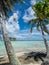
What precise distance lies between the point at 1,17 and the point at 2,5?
4.23ft

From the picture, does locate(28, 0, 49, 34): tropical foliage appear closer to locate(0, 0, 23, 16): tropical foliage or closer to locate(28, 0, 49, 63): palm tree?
Answer: locate(28, 0, 49, 63): palm tree

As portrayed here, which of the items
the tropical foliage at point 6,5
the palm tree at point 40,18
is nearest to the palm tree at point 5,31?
the tropical foliage at point 6,5

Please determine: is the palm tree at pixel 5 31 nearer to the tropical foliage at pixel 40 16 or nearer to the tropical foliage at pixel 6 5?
the tropical foliage at pixel 6 5

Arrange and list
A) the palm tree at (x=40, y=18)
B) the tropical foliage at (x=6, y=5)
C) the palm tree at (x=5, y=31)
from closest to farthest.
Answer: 1. the palm tree at (x=5, y=31)
2. the tropical foliage at (x=6, y=5)
3. the palm tree at (x=40, y=18)

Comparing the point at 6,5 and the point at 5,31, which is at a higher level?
the point at 6,5

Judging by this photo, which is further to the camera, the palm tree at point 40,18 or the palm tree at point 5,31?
the palm tree at point 40,18

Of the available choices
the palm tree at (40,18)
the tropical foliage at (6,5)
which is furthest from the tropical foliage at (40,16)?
the tropical foliage at (6,5)

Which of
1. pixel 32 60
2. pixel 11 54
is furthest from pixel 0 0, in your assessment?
pixel 32 60

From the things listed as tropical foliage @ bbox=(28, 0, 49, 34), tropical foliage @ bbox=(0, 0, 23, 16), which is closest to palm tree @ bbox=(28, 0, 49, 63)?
tropical foliage @ bbox=(28, 0, 49, 34)

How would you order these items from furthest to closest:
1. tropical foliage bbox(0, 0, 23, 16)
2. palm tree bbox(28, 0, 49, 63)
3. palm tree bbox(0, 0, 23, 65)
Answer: palm tree bbox(28, 0, 49, 63) < tropical foliage bbox(0, 0, 23, 16) < palm tree bbox(0, 0, 23, 65)

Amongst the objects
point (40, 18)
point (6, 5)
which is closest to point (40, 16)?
point (40, 18)

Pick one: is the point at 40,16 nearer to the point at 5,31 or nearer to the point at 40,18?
the point at 40,18

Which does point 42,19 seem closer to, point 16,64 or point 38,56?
point 38,56

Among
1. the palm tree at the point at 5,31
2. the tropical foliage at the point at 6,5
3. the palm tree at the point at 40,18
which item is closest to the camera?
the palm tree at the point at 5,31
